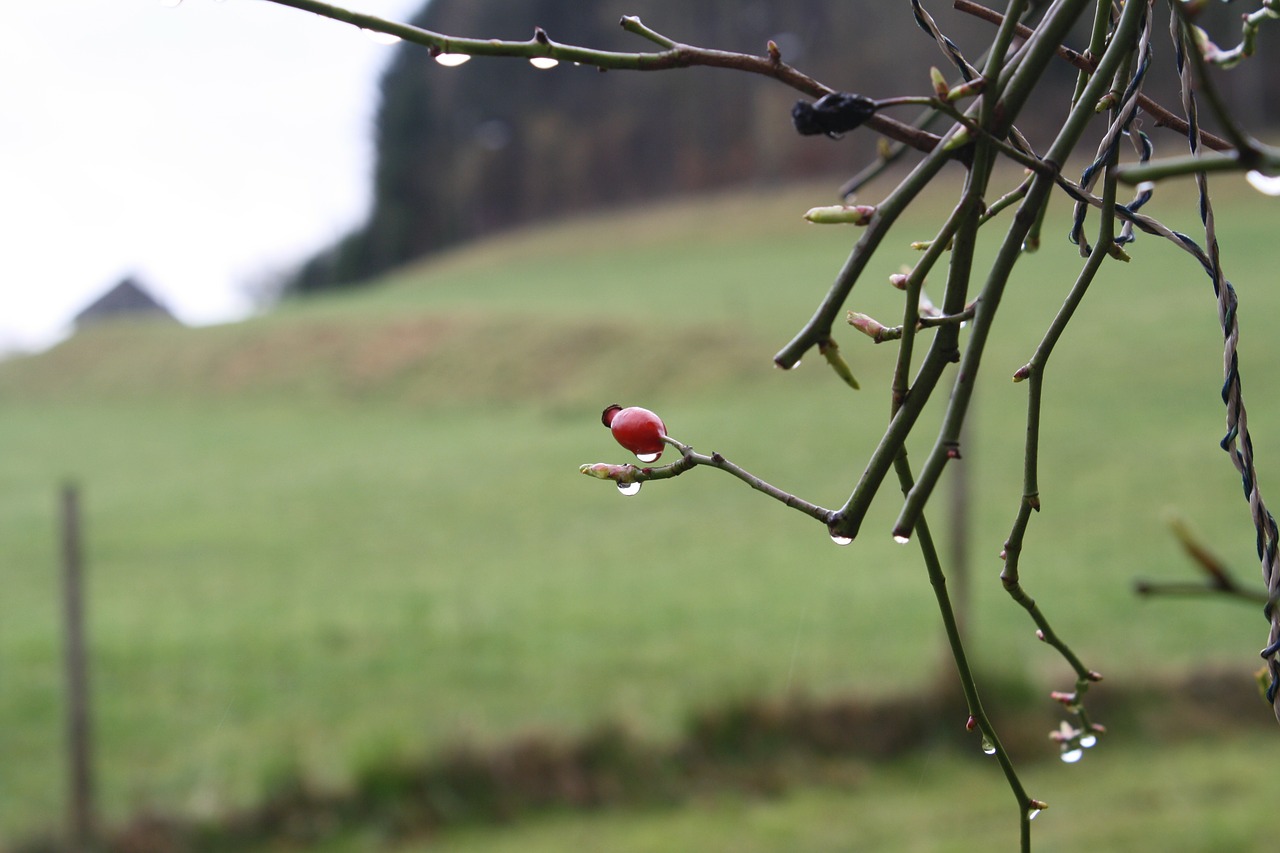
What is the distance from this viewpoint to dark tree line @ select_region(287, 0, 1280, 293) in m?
24.5

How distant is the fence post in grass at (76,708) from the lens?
3676 mm

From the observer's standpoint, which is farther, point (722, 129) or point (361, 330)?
point (722, 129)

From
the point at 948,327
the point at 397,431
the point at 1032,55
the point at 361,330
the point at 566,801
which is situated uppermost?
the point at 1032,55

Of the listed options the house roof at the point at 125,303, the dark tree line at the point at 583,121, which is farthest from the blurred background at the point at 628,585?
the house roof at the point at 125,303

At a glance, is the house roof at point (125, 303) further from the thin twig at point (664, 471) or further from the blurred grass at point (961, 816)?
the thin twig at point (664, 471)

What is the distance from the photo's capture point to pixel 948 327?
50 centimetres

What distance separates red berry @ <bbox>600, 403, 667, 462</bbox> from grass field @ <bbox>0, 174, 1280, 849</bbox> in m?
0.27

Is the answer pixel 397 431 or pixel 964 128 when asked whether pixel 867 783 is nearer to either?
pixel 964 128

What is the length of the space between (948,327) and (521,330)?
18385 mm

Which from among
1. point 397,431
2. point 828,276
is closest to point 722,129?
point 828,276

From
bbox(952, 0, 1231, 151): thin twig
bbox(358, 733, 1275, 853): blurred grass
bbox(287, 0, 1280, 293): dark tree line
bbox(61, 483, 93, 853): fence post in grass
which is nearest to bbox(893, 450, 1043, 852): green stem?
bbox(952, 0, 1231, 151): thin twig

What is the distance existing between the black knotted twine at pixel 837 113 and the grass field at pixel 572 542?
313mm

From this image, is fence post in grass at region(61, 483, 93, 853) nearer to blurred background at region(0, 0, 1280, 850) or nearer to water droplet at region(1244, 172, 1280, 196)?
blurred background at region(0, 0, 1280, 850)

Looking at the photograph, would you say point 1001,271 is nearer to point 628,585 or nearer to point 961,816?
point 961,816
